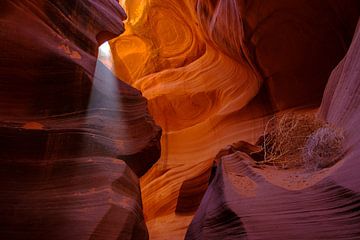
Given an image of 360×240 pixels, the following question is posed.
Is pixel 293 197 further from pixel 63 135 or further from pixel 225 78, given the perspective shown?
pixel 225 78

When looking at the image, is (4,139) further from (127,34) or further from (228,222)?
(127,34)

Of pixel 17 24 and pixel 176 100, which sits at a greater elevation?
pixel 17 24

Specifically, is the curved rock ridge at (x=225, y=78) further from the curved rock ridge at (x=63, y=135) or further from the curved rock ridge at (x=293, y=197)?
the curved rock ridge at (x=293, y=197)

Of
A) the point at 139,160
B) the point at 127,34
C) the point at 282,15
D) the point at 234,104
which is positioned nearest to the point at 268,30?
→ the point at 282,15

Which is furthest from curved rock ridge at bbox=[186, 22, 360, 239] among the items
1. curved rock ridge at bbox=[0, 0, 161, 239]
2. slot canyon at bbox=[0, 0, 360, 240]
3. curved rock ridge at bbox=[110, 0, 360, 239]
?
curved rock ridge at bbox=[110, 0, 360, 239]

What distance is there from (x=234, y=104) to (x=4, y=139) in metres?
6.89

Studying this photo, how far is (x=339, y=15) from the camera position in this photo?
27.9ft

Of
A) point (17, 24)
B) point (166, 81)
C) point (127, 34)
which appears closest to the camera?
point (17, 24)

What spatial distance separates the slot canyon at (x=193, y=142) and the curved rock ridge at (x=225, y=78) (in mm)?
37

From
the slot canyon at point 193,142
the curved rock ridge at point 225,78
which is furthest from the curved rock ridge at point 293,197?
the curved rock ridge at point 225,78

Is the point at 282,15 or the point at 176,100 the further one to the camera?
the point at 176,100

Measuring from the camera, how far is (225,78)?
1191 centimetres

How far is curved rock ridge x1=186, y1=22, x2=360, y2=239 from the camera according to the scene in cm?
373

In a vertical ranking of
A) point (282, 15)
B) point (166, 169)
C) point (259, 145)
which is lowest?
point (166, 169)
